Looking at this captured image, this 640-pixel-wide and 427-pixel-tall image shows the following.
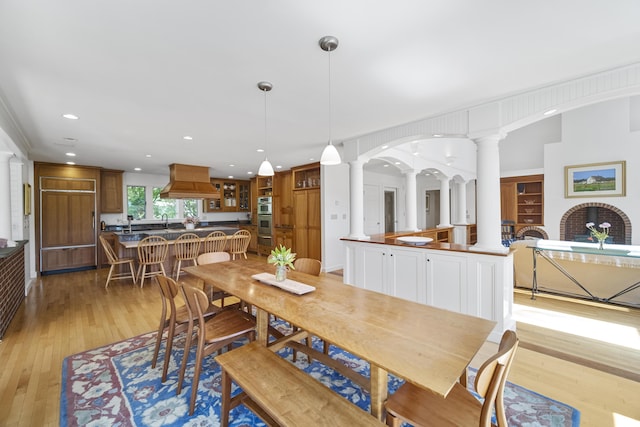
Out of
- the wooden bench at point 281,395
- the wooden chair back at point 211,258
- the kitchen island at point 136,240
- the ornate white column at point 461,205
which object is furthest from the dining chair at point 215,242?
the ornate white column at point 461,205

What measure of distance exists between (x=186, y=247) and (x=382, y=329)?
4950mm

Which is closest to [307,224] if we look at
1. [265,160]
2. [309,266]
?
[265,160]

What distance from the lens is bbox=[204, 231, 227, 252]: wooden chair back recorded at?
5723 mm

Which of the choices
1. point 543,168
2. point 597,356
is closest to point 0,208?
point 597,356

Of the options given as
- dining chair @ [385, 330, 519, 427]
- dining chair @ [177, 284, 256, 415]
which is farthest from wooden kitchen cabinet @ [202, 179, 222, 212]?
dining chair @ [385, 330, 519, 427]

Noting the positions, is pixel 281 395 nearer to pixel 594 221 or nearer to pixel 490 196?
pixel 490 196

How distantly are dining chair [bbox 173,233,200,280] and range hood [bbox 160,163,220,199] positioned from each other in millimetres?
986

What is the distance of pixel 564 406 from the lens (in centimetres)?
185

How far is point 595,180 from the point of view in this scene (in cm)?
710

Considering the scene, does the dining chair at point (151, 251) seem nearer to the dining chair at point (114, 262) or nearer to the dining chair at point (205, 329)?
the dining chair at point (114, 262)

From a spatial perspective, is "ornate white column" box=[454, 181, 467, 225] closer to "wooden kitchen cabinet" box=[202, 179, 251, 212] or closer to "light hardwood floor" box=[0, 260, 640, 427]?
"light hardwood floor" box=[0, 260, 640, 427]

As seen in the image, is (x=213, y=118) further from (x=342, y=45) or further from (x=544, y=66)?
(x=544, y=66)

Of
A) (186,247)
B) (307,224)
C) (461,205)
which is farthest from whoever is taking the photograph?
(461,205)

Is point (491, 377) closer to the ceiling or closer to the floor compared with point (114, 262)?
closer to the ceiling
